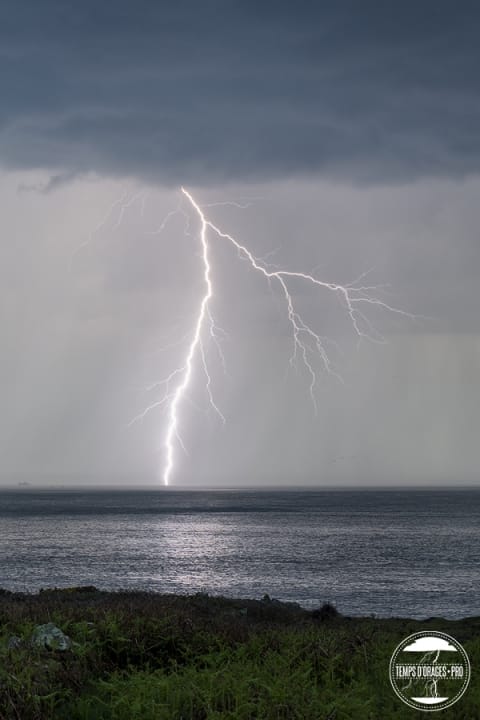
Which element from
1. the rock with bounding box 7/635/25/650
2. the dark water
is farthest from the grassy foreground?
the dark water

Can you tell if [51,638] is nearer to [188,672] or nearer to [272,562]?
[188,672]

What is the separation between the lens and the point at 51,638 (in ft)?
40.0

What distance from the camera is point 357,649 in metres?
13.0

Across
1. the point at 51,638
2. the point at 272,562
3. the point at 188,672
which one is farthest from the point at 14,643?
the point at 272,562

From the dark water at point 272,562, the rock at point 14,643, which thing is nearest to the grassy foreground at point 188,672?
the rock at point 14,643

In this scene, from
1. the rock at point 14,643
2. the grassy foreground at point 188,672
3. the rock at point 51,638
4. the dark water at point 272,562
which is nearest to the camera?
the grassy foreground at point 188,672

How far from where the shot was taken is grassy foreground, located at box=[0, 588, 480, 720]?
946cm

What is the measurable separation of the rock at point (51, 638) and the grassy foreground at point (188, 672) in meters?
0.15

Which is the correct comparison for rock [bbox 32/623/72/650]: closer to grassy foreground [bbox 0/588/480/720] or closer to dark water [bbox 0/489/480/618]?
grassy foreground [bbox 0/588/480/720]

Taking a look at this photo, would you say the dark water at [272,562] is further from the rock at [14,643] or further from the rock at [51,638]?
the rock at [14,643]

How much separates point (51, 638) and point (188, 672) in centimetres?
257

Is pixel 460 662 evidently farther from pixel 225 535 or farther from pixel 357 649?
pixel 225 535

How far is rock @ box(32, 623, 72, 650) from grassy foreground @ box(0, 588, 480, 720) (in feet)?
0.48

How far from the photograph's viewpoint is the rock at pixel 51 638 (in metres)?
12.0
